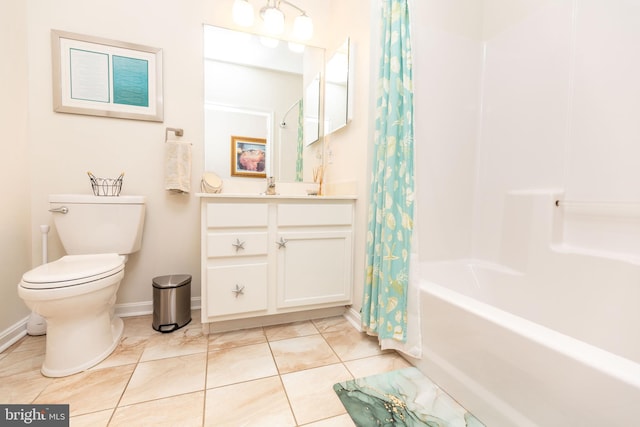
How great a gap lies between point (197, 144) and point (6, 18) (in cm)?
106

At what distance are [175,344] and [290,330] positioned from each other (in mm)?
618

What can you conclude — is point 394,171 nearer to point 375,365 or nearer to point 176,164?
point 375,365

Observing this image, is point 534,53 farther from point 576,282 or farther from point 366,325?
point 366,325

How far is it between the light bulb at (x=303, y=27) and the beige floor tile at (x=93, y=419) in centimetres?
235

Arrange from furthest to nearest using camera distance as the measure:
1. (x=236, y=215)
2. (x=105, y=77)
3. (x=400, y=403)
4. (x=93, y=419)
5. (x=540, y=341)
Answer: (x=105, y=77), (x=236, y=215), (x=400, y=403), (x=93, y=419), (x=540, y=341)

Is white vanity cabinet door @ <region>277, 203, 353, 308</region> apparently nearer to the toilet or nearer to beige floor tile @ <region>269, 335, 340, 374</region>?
beige floor tile @ <region>269, 335, 340, 374</region>

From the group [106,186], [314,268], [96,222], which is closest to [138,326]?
[96,222]

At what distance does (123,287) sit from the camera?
1764 millimetres

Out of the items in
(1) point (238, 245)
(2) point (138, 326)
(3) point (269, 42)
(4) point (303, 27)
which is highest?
(4) point (303, 27)

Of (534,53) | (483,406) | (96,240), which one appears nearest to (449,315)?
(483,406)

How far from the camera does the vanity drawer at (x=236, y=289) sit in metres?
1.44

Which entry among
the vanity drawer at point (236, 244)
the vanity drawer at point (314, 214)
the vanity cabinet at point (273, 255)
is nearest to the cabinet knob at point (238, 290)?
the vanity cabinet at point (273, 255)

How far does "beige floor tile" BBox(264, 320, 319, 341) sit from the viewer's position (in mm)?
1527

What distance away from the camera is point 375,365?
126 centimetres
